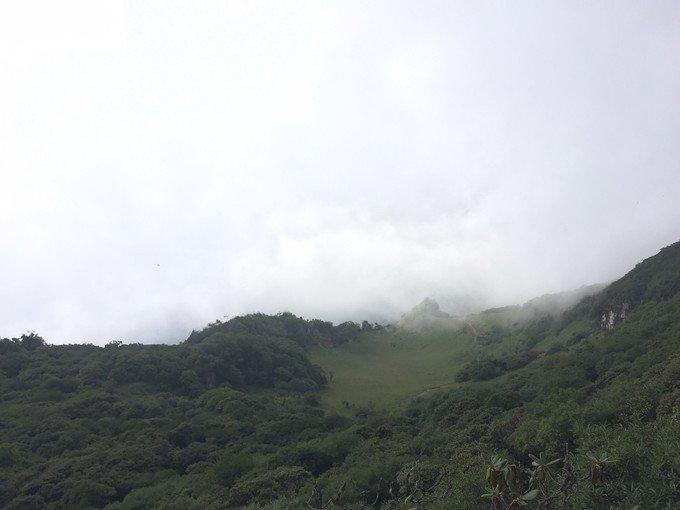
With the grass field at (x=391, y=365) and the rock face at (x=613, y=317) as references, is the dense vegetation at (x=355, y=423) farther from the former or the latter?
the grass field at (x=391, y=365)

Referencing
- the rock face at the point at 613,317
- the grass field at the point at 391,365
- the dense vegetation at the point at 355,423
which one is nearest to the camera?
the dense vegetation at the point at 355,423

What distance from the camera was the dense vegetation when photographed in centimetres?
1825

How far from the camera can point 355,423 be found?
69688mm

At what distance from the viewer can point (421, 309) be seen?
173m

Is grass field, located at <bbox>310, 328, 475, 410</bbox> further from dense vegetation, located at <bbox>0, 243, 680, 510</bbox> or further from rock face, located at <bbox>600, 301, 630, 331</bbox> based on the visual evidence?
rock face, located at <bbox>600, 301, 630, 331</bbox>

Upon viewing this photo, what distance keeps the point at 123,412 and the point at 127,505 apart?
31245 mm

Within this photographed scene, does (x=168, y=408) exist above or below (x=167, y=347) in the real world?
below

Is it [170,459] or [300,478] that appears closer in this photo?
[300,478]

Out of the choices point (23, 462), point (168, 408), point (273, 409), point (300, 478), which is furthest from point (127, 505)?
point (273, 409)

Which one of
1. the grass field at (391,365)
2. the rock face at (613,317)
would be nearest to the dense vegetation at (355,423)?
the rock face at (613,317)

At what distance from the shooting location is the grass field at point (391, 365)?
95.6 meters

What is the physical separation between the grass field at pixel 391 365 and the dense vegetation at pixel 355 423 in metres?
1.35

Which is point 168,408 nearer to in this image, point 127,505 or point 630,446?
point 127,505

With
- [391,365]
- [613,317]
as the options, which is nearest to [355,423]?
[391,365]
